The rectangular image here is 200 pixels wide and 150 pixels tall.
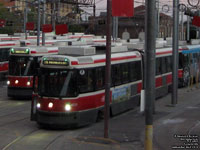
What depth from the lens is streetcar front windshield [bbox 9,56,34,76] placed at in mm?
23828

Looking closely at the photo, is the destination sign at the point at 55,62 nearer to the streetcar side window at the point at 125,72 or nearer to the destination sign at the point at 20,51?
the streetcar side window at the point at 125,72

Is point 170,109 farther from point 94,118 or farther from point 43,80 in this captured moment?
point 43,80

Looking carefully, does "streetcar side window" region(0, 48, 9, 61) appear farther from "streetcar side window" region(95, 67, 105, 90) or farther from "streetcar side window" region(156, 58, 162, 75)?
"streetcar side window" region(95, 67, 105, 90)

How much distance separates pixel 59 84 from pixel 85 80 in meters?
0.99

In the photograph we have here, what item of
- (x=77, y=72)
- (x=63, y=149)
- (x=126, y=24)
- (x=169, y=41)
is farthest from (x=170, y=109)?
(x=126, y=24)

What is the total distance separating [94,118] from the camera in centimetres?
1703

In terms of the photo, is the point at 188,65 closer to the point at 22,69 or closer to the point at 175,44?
the point at 175,44

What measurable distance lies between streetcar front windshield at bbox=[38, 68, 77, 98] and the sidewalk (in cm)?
152

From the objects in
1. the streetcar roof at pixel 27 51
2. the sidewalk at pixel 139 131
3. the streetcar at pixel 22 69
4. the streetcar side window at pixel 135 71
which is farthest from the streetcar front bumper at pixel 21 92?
the sidewalk at pixel 139 131

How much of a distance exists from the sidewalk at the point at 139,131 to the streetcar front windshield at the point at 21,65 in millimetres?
6340

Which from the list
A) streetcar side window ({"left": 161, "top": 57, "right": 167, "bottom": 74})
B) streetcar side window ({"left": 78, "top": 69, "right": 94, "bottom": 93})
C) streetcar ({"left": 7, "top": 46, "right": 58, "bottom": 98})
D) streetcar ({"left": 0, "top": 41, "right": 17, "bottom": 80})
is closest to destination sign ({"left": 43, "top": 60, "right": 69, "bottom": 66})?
streetcar side window ({"left": 78, "top": 69, "right": 94, "bottom": 93})

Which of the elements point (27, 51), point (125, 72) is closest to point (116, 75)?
point (125, 72)

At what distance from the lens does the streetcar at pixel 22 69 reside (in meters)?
23.8

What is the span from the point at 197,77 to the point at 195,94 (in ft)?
14.7
